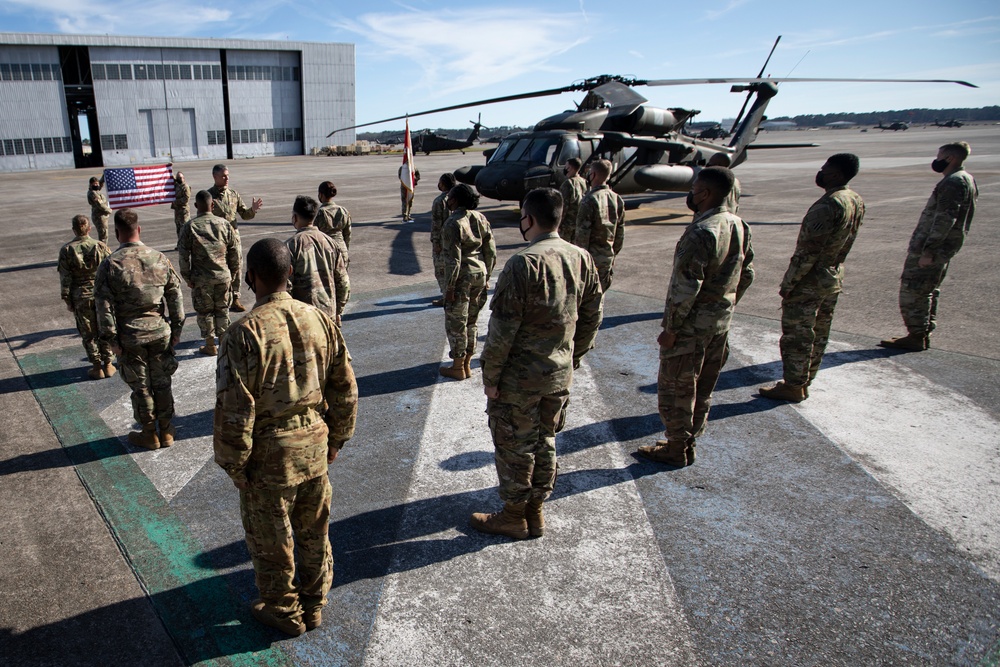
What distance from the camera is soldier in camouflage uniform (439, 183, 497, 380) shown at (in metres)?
6.07

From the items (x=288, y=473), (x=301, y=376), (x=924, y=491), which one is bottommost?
(x=924, y=491)

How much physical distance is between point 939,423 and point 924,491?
1.31 metres

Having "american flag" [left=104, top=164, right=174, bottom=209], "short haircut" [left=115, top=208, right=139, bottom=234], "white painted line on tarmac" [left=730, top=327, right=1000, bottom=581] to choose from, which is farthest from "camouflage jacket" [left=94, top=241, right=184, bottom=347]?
"american flag" [left=104, top=164, right=174, bottom=209]

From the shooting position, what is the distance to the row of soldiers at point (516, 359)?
8.98 ft

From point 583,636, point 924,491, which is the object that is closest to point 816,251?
point 924,491

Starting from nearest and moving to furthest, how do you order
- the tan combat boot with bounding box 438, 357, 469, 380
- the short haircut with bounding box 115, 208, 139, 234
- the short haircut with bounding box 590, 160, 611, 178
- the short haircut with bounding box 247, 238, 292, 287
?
the short haircut with bounding box 247, 238, 292, 287
the short haircut with bounding box 115, 208, 139, 234
the tan combat boot with bounding box 438, 357, 469, 380
the short haircut with bounding box 590, 160, 611, 178

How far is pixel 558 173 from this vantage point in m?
14.7

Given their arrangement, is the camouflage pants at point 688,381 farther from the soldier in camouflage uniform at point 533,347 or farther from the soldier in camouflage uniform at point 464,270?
the soldier in camouflage uniform at point 464,270

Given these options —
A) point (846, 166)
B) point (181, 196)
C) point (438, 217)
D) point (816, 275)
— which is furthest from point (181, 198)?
point (846, 166)

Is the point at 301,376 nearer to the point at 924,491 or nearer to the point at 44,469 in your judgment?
the point at 44,469

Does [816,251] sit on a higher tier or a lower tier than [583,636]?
higher

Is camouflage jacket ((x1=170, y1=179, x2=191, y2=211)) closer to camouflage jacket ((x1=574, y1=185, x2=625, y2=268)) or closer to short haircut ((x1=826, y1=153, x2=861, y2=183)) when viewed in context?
camouflage jacket ((x1=574, y1=185, x2=625, y2=268))

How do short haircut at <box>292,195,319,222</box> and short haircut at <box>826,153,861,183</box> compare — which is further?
short haircut at <box>292,195,319,222</box>

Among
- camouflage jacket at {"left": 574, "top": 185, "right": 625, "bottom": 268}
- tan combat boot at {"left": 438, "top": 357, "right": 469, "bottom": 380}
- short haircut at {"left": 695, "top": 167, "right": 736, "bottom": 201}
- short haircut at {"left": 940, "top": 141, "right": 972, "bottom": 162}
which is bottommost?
tan combat boot at {"left": 438, "top": 357, "right": 469, "bottom": 380}
